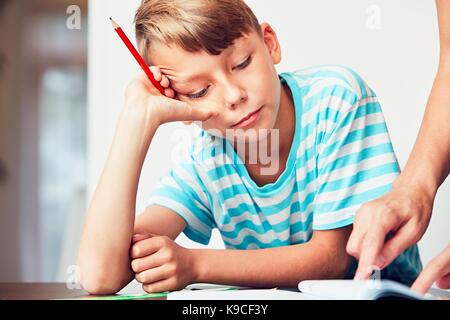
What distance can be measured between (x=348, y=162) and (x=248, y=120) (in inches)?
6.2

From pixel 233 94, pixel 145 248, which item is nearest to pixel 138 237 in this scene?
pixel 145 248

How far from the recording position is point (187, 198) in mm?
1089

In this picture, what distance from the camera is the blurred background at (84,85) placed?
106cm

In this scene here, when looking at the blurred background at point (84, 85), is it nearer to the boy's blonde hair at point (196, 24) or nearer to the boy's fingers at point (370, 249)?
the boy's blonde hair at point (196, 24)

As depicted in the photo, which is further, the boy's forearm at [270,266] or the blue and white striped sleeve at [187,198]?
the blue and white striped sleeve at [187,198]

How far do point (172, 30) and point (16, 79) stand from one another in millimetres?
287

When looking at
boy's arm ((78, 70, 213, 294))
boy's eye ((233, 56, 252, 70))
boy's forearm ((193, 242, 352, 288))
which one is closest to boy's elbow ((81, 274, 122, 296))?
boy's arm ((78, 70, 213, 294))

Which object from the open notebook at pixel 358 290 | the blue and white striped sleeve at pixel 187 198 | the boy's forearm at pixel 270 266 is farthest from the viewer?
the blue and white striped sleeve at pixel 187 198

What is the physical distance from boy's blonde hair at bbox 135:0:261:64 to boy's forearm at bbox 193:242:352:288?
285mm

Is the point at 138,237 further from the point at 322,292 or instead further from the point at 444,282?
the point at 444,282

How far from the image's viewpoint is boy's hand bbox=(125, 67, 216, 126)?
999 millimetres

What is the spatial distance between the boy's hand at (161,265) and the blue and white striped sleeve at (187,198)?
0.12 metres

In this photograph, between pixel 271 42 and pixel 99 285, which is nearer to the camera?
pixel 99 285

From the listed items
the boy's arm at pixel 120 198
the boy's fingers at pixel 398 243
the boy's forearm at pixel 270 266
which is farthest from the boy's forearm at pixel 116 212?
the boy's fingers at pixel 398 243
